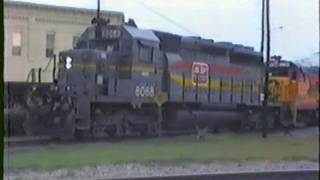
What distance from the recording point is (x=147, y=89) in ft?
41.5

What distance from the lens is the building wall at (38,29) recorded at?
8641 millimetres

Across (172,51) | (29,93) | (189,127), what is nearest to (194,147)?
(189,127)

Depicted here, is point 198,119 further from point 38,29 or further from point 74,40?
point 38,29

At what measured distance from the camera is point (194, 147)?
11.6 meters

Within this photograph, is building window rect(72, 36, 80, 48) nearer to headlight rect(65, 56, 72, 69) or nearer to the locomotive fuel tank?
headlight rect(65, 56, 72, 69)

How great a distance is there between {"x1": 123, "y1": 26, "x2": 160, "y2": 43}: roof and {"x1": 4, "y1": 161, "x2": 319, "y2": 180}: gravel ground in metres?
2.31

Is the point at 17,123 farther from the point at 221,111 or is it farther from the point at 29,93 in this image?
the point at 221,111

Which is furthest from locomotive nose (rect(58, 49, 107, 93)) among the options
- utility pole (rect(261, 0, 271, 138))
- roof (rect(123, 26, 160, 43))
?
utility pole (rect(261, 0, 271, 138))

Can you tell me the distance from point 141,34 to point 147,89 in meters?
1.45

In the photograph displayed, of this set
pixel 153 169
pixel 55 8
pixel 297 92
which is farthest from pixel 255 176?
pixel 297 92

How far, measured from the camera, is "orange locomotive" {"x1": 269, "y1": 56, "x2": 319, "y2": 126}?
40.2ft

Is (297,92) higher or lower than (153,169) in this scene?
higher

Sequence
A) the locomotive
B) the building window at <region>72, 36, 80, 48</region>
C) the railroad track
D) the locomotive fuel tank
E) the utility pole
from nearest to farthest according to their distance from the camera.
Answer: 1. the railroad track
2. the utility pole
3. the building window at <region>72, 36, 80, 48</region>
4. the locomotive
5. the locomotive fuel tank

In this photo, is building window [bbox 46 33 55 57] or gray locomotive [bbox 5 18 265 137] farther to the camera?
gray locomotive [bbox 5 18 265 137]
